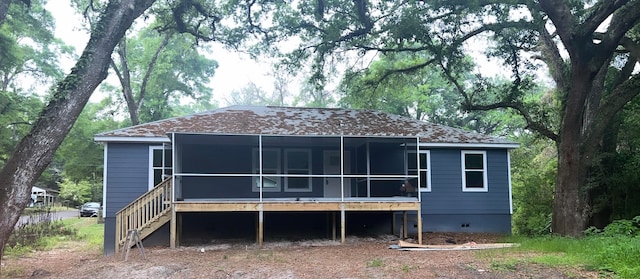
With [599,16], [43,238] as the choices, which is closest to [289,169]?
[43,238]

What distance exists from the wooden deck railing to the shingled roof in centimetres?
188

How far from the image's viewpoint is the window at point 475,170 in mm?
15586

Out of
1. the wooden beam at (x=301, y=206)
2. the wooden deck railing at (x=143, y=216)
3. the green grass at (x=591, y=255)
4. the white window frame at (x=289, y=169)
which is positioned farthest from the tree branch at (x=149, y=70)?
the green grass at (x=591, y=255)

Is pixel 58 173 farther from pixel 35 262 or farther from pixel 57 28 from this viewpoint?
pixel 35 262

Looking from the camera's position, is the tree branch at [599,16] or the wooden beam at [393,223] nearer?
the tree branch at [599,16]

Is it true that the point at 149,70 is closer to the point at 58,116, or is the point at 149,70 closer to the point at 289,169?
the point at 289,169

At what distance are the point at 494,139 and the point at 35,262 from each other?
539 inches

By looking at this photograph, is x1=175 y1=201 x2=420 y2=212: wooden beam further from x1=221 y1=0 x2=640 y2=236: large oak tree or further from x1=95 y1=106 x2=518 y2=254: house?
x1=221 y1=0 x2=640 y2=236: large oak tree

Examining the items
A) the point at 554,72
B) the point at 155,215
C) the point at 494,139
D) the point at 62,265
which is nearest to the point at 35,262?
the point at 62,265

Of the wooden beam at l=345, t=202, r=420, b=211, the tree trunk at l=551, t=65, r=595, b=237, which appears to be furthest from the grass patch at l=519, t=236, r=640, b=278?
the wooden beam at l=345, t=202, r=420, b=211

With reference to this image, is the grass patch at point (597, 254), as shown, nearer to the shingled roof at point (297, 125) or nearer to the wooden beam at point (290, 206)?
the wooden beam at point (290, 206)

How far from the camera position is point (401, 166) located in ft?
50.5

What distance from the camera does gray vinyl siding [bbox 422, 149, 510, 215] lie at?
50.4 feet

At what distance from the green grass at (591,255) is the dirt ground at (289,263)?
0.26 m
